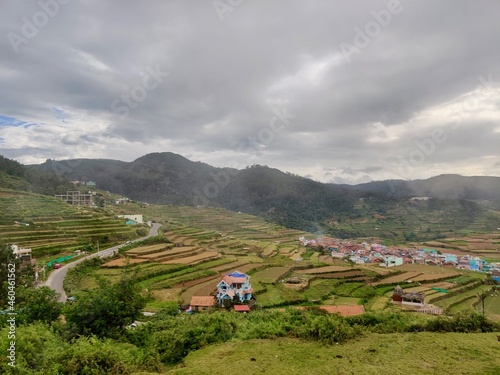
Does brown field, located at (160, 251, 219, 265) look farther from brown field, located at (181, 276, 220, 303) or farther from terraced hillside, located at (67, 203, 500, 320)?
brown field, located at (181, 276, 220, 303)

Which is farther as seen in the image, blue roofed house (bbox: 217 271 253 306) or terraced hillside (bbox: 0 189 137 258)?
terraced hillside (bbox: 0 189 137 258)

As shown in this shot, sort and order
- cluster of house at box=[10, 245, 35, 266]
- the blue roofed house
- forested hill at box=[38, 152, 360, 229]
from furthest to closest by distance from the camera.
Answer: forested hill at box=[38, 152, 360, 229], cluster of house at box=[10, 245, 35, 266], the blue roofed house

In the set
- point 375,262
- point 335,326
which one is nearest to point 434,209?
point 375,262

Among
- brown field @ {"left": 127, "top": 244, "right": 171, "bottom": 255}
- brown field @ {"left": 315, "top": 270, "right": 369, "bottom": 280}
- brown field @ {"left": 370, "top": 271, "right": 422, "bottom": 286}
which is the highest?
brown field @ {"left": 127, "top": 244, "right": 171, "bottom": 255}

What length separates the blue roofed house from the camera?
2277 cm

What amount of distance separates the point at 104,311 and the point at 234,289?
562 inches

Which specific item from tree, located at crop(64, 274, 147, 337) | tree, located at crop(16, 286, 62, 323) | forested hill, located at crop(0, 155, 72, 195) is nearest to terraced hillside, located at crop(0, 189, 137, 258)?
forested hill, located at crop(0, 155, 72, 195)

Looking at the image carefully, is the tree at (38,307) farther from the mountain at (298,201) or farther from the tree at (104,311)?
the mountain at (298,201)

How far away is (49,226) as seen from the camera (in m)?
39.0

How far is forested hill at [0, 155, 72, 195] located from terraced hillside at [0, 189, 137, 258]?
47.1 feet

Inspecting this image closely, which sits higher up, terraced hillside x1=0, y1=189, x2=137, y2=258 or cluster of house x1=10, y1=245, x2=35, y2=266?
terraced hillside x1=0, y1=189, x2=137, y2=258

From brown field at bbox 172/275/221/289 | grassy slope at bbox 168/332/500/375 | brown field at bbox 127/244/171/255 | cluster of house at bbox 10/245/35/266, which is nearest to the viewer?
grassy slope at bbox 168/332/500/375

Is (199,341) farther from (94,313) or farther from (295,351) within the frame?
(94,313)

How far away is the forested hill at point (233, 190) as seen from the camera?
467 feet
